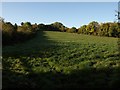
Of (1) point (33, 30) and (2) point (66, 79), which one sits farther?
(1) point (33, 30)

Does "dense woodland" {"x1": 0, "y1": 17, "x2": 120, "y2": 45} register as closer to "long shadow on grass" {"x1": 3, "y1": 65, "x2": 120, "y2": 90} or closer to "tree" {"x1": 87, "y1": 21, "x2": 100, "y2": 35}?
"tree" {"x1": 87, "y1": 21, "x2": 100, "y2": 35}

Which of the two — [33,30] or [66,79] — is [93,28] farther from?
[66,79]

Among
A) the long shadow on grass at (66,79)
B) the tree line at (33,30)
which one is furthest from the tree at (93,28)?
the long shadow on grass at (66,79)

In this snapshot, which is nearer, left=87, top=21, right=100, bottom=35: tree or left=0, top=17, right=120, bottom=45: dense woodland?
left=0, top=17, right=120, bottom=45: dense woodland

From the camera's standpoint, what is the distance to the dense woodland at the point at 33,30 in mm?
49481

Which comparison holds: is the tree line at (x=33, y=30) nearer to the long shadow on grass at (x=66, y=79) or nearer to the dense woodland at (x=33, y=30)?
the dense woodland at (x=33, y=30)

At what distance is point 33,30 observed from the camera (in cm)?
9350

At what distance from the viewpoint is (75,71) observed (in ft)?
72.6

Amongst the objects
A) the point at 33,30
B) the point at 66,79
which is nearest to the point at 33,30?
the point at 33,30

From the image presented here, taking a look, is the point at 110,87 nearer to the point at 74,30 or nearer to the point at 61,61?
the point at 61,61

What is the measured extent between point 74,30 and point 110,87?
124 m

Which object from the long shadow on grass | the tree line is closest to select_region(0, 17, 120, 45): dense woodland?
the tree line

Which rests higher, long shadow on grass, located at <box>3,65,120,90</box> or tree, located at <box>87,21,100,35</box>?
tree, located at <box>87,21,100,35</box>

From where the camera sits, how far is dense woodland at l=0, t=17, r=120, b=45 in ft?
162
